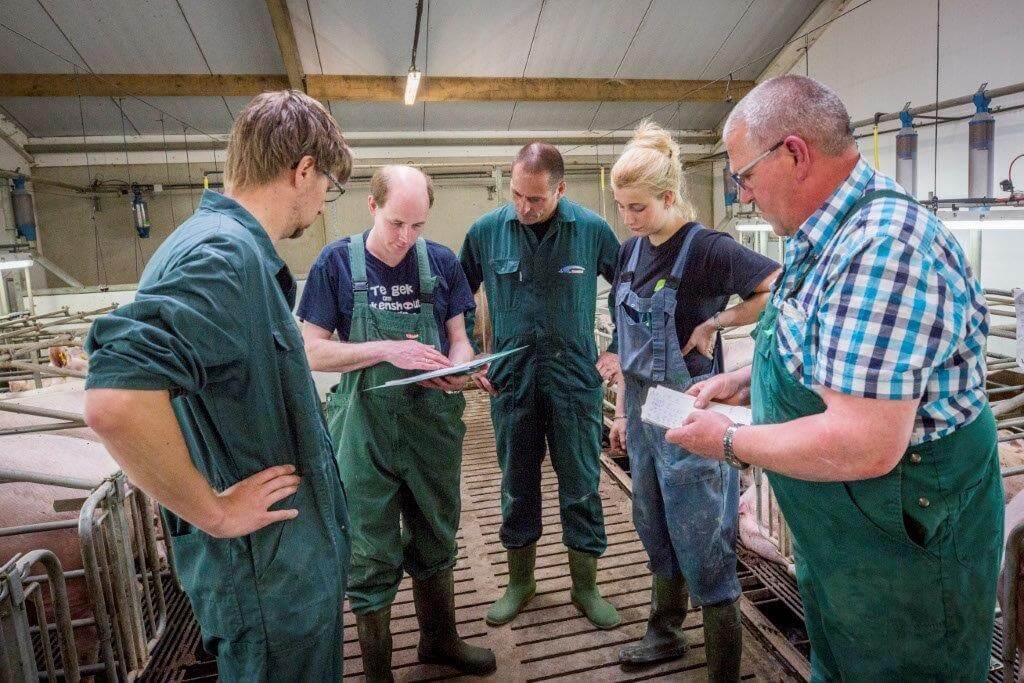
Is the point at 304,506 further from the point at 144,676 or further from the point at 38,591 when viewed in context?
the point at 144,676

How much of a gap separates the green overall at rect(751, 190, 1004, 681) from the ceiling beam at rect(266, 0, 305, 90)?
6.22m

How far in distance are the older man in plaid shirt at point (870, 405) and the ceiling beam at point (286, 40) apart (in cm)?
596

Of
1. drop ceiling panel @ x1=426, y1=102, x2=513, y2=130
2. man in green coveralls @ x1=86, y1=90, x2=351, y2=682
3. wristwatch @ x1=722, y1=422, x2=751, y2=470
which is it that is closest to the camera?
man in green coveralls @ x1=86, y1=90, x2=351, y2=682

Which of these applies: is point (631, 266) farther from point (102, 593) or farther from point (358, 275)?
point (102, 593)

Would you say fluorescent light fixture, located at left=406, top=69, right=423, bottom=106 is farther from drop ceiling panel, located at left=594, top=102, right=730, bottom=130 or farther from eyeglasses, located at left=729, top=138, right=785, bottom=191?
eyeglasses, located at left=729, top=138, right=785, bottom=191

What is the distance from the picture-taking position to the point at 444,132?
9.99 meters

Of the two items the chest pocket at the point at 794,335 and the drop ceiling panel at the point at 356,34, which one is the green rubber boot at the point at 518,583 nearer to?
the chest pocket at the point at 794,335

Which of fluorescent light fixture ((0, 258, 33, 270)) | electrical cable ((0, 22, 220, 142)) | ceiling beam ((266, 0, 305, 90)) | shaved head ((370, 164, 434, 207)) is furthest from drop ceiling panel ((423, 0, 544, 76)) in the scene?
shaved head ((370, 164, 434, 207))

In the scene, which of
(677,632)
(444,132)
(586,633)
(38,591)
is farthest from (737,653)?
(444,132)

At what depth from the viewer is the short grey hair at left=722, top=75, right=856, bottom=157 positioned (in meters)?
1.32

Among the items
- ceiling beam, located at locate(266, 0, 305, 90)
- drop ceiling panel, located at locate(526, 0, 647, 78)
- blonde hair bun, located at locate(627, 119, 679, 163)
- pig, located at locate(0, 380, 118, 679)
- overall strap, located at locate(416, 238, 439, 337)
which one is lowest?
pig, located at locate(0, 380, 118, 679)

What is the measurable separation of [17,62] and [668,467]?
8.87 metres

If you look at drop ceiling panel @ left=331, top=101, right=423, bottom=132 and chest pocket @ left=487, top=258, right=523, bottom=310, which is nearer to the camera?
chest pocket @ left=487, top=258, right=523, bottom=310

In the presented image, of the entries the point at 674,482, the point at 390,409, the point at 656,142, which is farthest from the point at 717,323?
the point at 390,409
